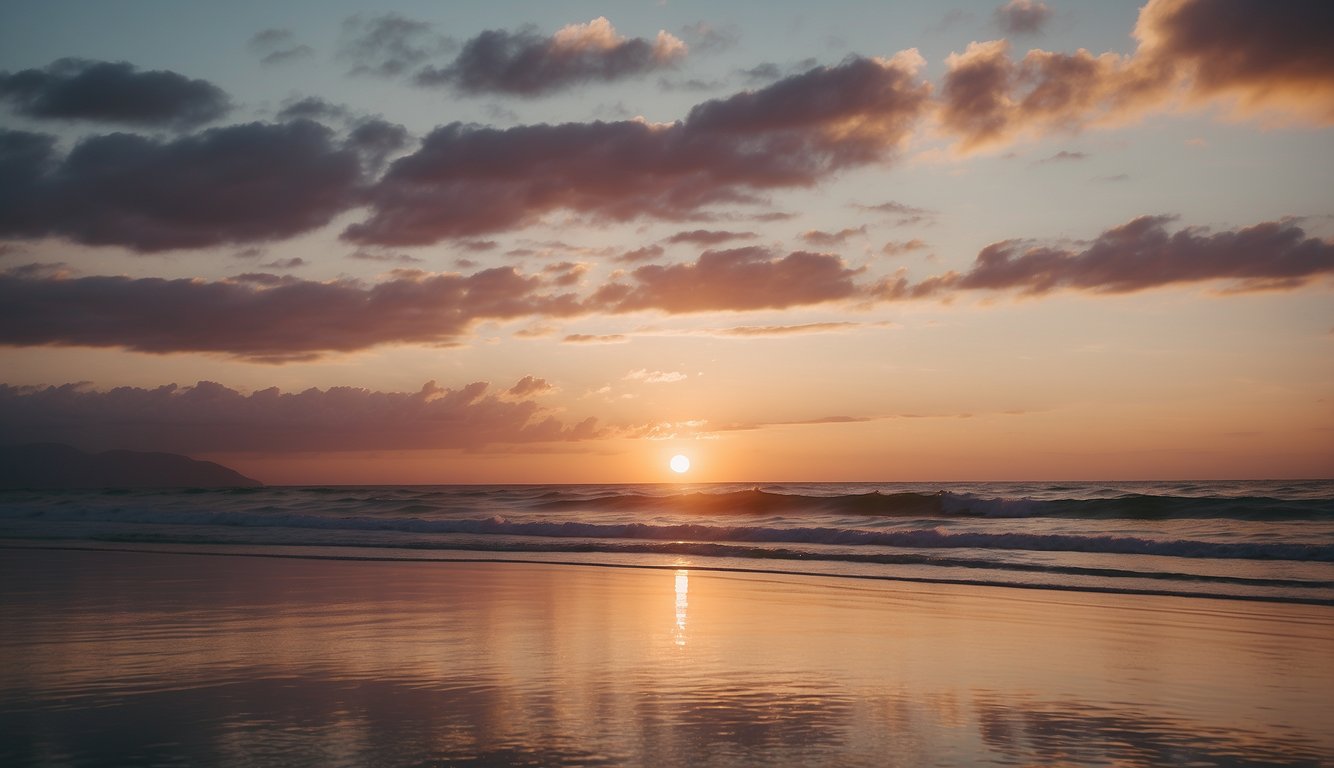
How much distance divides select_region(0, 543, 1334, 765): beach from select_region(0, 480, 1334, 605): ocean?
3831mm

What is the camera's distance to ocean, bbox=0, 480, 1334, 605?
18.5 metres

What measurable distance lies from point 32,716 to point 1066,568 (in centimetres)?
1752

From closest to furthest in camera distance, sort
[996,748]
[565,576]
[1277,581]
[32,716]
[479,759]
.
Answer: [479,759]
[996,748]
[32,716]
[1277,581]
[565,576]

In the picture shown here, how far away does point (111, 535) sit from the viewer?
29250 mm

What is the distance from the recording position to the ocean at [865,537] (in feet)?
60.7

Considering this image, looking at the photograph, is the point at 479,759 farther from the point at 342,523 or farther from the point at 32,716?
the point at 342,523

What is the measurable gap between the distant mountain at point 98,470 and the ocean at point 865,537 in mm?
119640

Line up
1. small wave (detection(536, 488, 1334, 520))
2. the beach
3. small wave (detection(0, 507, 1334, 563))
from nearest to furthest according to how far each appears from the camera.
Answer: the beach, small wave (detection(0, 507, 1334, 563)), small wave (detection(536, 488, 1334, 520))

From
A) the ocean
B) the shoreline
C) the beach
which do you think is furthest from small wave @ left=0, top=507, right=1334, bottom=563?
the beach

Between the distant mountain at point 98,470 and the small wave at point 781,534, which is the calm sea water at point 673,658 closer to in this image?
the small wave at point 781,534

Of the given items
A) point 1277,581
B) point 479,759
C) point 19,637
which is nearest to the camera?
point 479,759

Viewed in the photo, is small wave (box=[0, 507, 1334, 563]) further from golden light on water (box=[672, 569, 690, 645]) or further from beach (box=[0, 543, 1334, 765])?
golden light on water (box=[672, 569, 690, 645])

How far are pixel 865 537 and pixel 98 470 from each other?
168006mm

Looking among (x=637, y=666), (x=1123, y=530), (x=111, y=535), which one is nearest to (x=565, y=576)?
(x=637, y=666)
